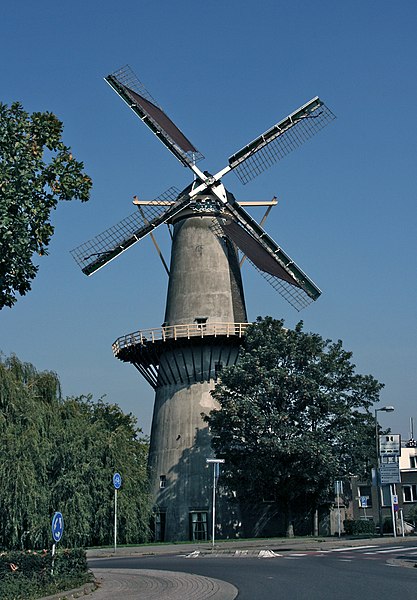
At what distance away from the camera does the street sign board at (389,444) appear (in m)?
42.4

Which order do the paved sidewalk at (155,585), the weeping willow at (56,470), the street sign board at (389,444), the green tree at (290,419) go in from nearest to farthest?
1. the paved sidewalk at (155,585)
2. the weeping willow at (56,470)
3. the green tree at (290,419)
4. the street sign board at (389,444)

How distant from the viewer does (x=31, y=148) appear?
53.3 ft

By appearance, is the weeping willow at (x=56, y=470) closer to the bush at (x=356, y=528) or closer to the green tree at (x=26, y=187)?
the bush at (x=356, y=528)

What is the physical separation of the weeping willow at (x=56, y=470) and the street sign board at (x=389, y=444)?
13.0m

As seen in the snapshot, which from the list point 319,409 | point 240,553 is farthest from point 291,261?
point 240,553

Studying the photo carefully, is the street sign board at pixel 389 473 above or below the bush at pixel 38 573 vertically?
above

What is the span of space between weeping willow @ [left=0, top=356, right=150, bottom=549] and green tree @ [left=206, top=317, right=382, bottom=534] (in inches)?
221

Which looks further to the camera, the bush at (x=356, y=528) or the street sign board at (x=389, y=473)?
the bush at (x=356, y=528)

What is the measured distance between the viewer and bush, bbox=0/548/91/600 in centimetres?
1557

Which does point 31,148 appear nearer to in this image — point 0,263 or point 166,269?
point 0,263

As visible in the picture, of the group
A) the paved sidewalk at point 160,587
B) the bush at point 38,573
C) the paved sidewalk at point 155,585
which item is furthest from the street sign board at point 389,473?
the bush at point 38,573

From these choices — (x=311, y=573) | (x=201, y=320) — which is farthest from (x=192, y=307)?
(x=311, y=573)

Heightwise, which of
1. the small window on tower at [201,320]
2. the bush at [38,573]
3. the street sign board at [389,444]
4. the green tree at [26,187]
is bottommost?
the bush at [38,573]

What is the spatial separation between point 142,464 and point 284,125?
75.7 feet
